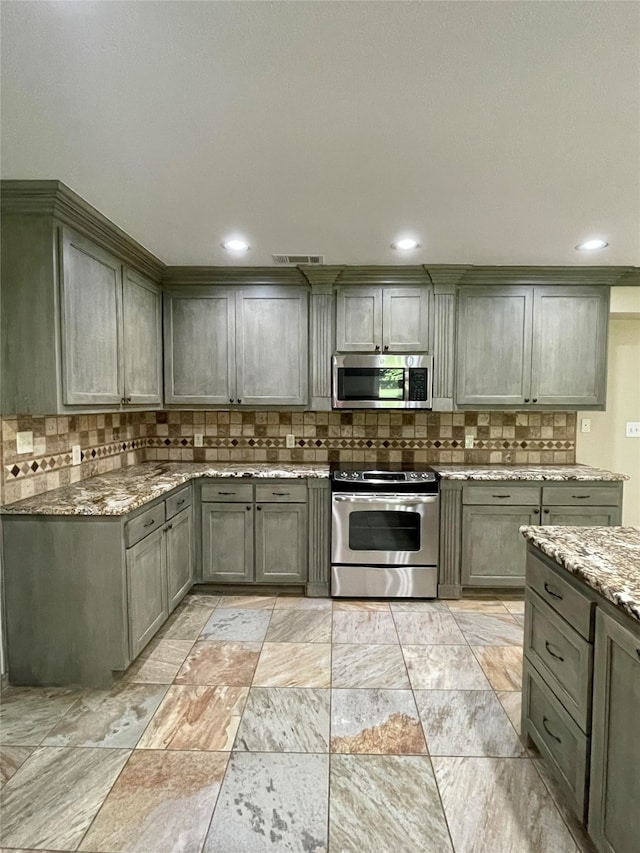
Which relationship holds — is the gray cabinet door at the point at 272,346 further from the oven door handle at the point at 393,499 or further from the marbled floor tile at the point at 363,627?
the marbled floor tile at the point at 363,627

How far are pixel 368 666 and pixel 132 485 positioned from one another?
1685 millimetres

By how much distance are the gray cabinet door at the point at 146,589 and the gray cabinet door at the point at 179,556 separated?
3.3 inches

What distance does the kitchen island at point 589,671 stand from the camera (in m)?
1.12

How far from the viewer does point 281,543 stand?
10.1 ft

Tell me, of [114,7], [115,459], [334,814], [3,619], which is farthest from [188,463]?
[114,7]

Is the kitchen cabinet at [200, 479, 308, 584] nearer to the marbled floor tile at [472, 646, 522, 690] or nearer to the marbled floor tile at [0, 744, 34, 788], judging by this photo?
the marbled floor tile at [472, 646, 522, 690]

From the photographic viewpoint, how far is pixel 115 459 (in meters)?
3.12

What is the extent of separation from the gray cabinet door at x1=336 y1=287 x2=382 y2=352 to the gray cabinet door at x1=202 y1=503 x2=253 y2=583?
143 cm

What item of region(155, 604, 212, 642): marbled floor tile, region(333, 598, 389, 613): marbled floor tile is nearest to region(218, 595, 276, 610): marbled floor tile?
region(155, 604, 212, 642): marbled floor tile

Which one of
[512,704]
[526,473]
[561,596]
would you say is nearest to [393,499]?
[526,473]

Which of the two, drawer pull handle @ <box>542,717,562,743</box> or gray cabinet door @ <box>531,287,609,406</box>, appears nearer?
drawer pull handle @ <box>542,717,562,743</box>

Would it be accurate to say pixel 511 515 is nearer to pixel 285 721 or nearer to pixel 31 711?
pixel 285 721

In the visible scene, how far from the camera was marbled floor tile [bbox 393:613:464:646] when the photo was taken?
2504mm

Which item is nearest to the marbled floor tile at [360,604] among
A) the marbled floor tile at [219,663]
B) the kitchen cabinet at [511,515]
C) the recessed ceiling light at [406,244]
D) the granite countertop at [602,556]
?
the kitchen cabinet at [511,515]
